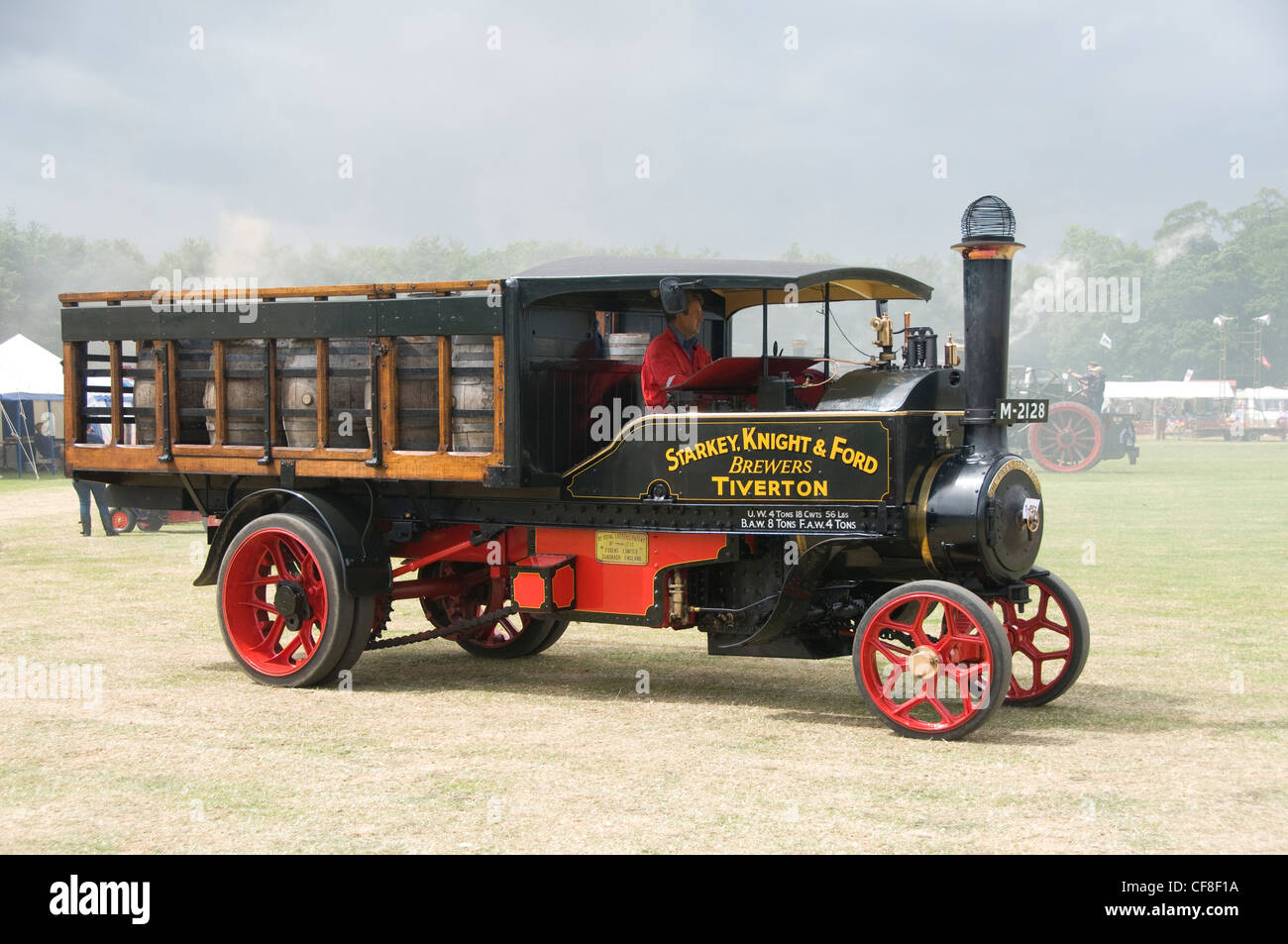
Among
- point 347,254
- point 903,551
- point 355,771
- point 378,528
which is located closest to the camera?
point 355,771

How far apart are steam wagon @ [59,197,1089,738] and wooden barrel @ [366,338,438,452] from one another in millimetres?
11

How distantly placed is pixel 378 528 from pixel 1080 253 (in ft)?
306

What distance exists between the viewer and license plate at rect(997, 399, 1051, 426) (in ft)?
20.9

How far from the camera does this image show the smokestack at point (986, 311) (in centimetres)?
636

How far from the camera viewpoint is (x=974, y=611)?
235 inches

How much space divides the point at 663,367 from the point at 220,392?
2.42 m

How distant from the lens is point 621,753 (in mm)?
5938

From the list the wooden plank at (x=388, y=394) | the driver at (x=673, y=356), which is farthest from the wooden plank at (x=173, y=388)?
the driver at (x=673, y=356)

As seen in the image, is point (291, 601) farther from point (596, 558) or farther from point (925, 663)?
point (925, 663)

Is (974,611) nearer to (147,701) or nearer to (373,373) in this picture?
(373,373)

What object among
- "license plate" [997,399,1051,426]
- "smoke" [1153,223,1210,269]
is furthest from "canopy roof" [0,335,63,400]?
"smoke" [1153,223,1210,269]

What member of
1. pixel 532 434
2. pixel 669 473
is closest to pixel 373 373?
pixel 532 434

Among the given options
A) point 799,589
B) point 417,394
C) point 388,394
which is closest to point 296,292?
point 388,394

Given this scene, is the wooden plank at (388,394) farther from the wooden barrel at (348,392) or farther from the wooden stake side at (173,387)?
the wooden stake side at (173,387)
